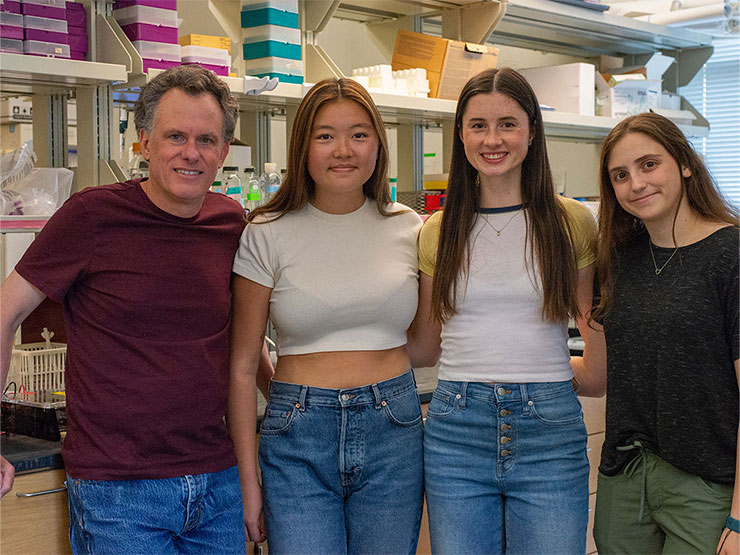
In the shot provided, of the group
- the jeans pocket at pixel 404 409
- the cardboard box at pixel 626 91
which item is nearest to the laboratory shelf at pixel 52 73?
the jeans pocket at pixel 404 409

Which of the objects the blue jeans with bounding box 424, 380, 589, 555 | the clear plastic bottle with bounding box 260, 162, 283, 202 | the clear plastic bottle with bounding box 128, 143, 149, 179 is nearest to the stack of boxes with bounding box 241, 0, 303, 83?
the clear plastic bottle with bounding box 260, 162, 283, 202

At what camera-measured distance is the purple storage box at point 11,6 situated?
2168 mm

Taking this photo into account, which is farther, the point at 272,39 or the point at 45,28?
the point at 272,39

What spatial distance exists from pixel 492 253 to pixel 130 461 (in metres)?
0.82

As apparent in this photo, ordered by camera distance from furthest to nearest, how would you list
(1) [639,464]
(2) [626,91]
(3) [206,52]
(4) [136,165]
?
1. (2) [626,91]
2. (4) [136,165]
3. (3) [206,52]
4. (1) [639,464]

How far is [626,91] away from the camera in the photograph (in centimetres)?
399

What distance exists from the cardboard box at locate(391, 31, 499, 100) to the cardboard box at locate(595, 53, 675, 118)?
894mm

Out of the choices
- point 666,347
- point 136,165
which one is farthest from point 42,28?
point 666,347

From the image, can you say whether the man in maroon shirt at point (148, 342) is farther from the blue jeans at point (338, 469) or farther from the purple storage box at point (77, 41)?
the purple storage box at point (77, 41)

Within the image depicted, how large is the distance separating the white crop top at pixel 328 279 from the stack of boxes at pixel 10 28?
36.4 inches

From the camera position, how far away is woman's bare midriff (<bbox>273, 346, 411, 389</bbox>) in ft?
5.49

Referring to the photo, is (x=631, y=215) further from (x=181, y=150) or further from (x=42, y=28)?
(x=42, y=28)

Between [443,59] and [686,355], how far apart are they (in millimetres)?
1816

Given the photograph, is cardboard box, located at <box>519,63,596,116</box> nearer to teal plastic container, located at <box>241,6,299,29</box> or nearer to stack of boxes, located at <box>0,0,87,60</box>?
teal plastic container, located at <box>241,6,299,29</box>
